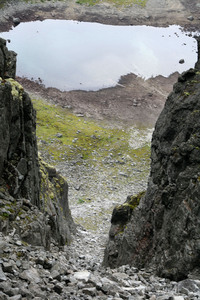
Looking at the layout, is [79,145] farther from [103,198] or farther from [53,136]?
[103,198]

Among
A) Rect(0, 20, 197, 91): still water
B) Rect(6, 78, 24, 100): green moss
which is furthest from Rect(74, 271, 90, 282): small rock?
Rect(0, 20, 197, 91): still water

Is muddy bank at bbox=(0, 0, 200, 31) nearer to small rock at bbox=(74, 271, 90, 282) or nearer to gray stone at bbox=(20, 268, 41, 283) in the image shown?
small rock at bbox=(74, 271, 90, 282)

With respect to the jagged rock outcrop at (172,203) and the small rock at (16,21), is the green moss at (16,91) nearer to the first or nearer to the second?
the jagged rock outcrop at (172,203)

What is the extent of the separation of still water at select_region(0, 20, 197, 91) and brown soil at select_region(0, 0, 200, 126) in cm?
306

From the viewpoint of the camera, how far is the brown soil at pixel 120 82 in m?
77.2

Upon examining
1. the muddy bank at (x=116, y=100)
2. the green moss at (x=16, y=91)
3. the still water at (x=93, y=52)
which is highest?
the still water at (x=93, y=52)

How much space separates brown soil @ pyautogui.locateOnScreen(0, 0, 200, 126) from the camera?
253 feet

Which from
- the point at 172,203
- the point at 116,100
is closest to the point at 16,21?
the point at 116,100

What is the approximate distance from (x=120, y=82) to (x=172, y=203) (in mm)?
69904

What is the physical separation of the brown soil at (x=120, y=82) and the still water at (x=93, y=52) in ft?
10.0

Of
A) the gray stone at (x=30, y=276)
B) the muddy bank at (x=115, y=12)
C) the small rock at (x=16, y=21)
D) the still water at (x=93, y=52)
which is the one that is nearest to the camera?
the gray stone at (x=30, y=276)

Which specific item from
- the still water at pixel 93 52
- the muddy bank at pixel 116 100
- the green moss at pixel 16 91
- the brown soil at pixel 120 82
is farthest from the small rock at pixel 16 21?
the green moss at pixel 16 91

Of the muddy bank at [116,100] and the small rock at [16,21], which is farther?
the small rock at [16,21]

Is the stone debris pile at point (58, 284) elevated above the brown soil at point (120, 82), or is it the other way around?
the brown soil at point (120, 82)
